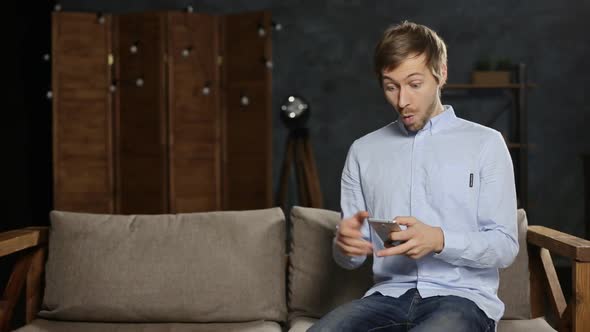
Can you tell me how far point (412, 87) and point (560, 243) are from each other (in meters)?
0.69

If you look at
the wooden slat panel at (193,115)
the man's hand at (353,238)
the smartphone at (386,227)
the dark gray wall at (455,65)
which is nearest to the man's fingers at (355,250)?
the man's hand at (353,238)

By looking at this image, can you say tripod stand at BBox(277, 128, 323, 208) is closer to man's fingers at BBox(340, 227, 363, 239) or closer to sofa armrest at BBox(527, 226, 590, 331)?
sofa armrest at BBox(527, 226, 590, 331)

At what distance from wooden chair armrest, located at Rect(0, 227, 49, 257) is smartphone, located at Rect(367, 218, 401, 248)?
4.17 ft

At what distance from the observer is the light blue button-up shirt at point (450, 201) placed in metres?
1.83

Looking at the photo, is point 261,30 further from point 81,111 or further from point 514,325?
point 514,325

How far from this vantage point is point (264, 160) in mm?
→ 6059

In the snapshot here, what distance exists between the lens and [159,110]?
5.94 m

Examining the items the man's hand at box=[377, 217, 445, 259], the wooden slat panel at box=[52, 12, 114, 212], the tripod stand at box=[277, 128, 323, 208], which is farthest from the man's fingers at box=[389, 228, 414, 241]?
the wooden slat panel at box=[52, 12, 114, 212]

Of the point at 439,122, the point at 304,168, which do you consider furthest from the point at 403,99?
the point at 304,168

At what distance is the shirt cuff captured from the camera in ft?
5.70

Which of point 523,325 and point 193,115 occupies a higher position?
point 193,115

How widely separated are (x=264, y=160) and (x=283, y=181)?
0.52 meters

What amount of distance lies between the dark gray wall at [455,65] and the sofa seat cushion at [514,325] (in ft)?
14.3

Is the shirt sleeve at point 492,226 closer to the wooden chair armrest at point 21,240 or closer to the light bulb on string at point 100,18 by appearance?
the wooden chair armrest at point 21,240
